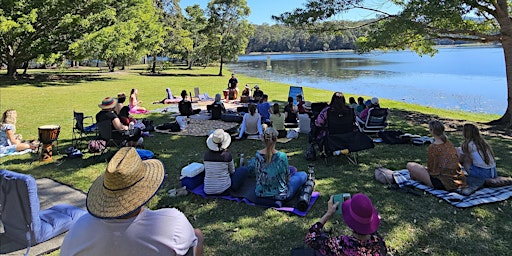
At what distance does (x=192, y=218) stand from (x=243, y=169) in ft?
3.89

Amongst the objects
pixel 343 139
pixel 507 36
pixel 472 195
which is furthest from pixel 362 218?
pixel 507 36

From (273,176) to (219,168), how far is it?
0.80 meters

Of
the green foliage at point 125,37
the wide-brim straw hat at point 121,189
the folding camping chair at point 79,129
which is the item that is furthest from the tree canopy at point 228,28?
the wide-brim straw hat at point 121,189

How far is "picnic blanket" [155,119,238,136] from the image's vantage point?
888 centimetres

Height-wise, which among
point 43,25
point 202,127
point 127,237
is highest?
point 43,25

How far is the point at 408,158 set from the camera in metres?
6.49

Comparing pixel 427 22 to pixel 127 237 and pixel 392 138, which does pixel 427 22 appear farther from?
pixel 127 237

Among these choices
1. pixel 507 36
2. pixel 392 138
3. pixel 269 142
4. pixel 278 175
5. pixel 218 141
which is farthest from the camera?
pixel 507 36

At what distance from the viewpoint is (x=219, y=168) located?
4.64 meters

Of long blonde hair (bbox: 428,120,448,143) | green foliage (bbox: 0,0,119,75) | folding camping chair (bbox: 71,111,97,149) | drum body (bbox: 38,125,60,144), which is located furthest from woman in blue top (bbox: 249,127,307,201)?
green foliage (bbox: 0,0,119,75)

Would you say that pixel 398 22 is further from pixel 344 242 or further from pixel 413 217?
pixel 344 242

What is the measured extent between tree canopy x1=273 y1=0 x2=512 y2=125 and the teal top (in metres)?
5.83

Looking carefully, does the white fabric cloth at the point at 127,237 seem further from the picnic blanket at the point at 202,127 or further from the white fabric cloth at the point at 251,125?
the picnic blanket at the point at 202,127

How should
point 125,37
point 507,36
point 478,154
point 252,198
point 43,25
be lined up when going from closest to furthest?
point 252,198 < point 478,154 < point 507,36 < point 43,25 < point 125,37
